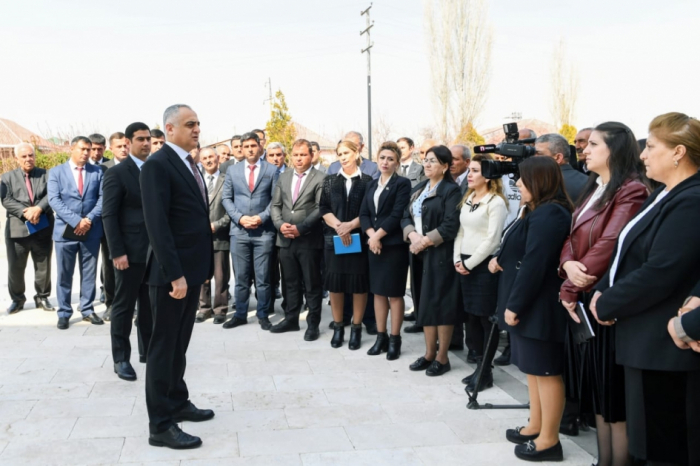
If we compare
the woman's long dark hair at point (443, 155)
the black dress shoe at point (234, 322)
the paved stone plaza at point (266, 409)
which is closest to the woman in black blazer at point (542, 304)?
the paved stone plaza at point (266, 409)

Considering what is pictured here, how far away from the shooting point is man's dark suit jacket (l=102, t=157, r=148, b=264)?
4.96m

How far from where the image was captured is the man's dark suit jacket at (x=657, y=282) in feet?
8.27

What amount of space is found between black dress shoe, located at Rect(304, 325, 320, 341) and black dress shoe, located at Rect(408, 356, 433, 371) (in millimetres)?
1282

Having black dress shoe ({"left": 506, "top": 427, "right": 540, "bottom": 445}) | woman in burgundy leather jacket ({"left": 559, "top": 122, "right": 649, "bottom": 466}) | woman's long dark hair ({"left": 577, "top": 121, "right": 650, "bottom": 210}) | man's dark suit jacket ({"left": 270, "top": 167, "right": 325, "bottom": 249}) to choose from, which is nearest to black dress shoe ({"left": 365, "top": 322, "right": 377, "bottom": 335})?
man's dark suit jacket ({"left": 270, "top": 167, "right": 325, "bottom": 249})

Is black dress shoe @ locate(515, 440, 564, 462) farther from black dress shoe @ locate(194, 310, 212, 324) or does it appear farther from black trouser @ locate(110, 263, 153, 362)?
black dress shoe @ locate(194, 310, 212, 324)

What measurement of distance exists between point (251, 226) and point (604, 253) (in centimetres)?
418

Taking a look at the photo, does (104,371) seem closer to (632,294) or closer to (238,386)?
(238,386)

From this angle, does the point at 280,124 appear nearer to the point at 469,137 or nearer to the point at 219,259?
the point at 469,137

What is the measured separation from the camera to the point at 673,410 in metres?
2.63

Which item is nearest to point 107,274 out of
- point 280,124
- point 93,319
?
point 93,319

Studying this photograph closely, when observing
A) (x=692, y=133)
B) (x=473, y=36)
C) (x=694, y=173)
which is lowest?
(x=694, y=173)

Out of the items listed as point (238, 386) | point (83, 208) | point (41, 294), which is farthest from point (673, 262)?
point (41, 294)

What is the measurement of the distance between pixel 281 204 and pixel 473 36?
2696cm

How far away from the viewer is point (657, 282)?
2.56 meters
